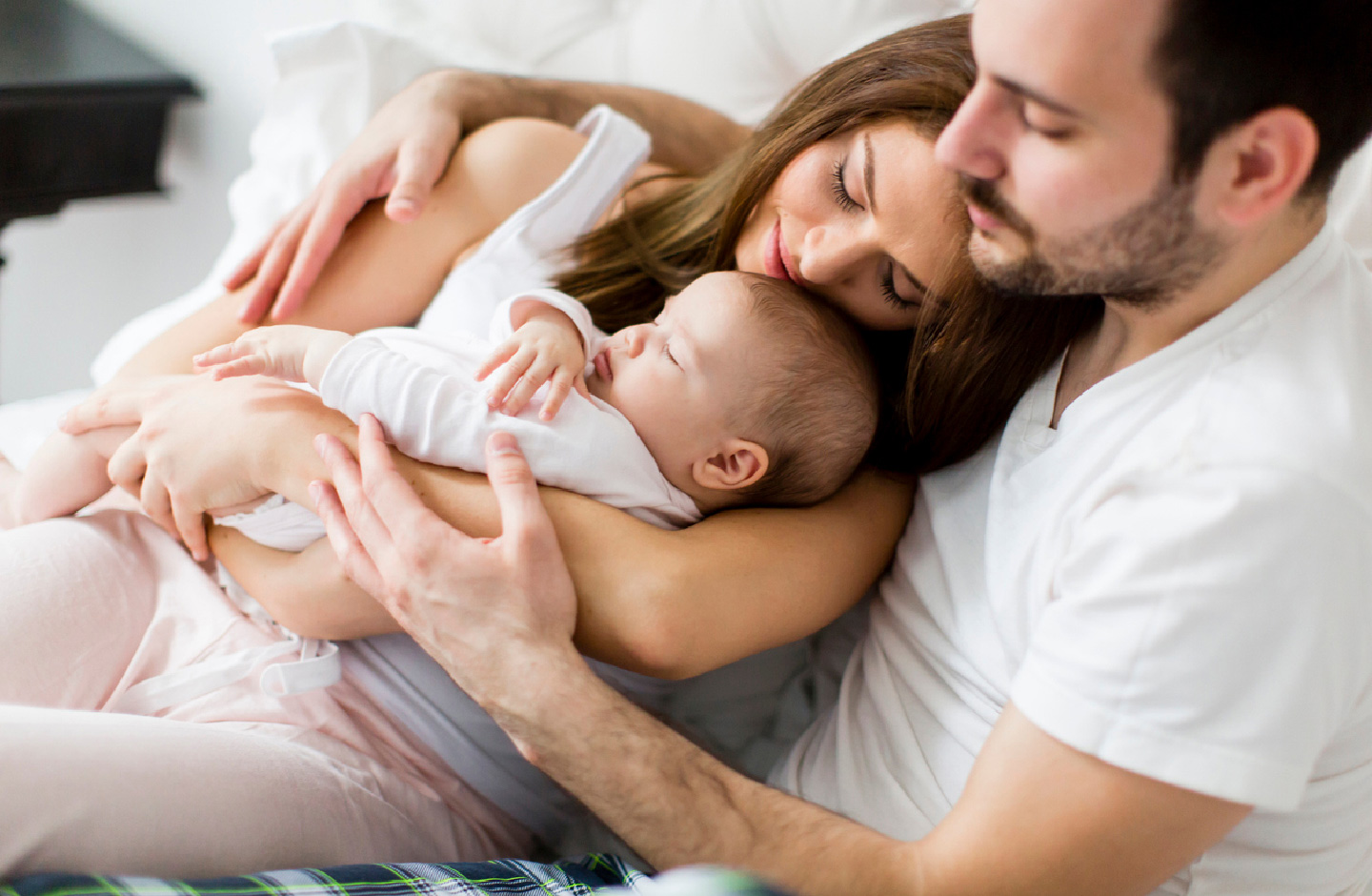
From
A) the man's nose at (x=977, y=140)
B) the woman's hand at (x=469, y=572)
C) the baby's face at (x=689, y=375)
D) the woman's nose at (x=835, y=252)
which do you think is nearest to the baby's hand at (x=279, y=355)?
the woman's hand at (x=469, y=572)

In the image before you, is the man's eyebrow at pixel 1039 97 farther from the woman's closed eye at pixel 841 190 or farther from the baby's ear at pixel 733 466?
the baby's ear at pixel 733 466

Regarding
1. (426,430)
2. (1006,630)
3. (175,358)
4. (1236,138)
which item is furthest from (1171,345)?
(175,358)

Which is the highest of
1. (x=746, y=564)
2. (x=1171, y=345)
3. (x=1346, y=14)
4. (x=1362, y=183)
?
(x=1346, y=14)

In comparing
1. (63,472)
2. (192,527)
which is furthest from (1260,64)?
(63,472)

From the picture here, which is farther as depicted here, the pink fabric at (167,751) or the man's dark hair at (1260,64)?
the pink fabric at (167,751)

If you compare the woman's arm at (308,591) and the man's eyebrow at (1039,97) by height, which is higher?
the man's eyebrow at (1039,97)

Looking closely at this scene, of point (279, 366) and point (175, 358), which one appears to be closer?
point (279, 366)

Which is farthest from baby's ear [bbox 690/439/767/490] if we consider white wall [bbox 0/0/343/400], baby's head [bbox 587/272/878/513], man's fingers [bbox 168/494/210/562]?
white wall [bbox 0/0/343/400]

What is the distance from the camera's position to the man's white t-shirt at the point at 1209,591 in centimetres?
75

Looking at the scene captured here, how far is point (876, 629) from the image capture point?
1.23 m

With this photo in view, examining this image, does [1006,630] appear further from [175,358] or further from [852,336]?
[175,358]

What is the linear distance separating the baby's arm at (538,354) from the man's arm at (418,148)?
0.95 feet

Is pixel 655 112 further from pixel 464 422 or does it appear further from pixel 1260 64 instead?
pixel 1260 64

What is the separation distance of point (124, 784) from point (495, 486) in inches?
16.6
